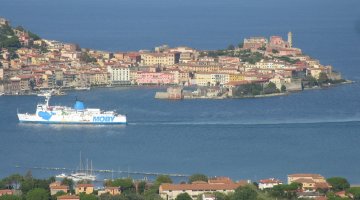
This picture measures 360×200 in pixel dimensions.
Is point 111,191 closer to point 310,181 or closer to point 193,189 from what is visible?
point 193,189

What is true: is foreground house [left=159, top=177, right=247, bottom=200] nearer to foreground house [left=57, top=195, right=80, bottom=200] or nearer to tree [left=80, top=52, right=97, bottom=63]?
foreground house [left=57, top=195, right=80, bottom=200]

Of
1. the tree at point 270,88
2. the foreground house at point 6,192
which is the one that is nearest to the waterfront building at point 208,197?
the foreground house at point 6,192

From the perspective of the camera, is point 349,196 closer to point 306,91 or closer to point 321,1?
point 306,91

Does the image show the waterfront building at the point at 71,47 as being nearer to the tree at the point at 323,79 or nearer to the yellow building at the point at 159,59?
the yellow building at the point at 159,59

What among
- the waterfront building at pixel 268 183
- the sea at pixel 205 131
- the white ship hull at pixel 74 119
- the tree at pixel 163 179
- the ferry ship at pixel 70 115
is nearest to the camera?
the waterfront building at pixel 268 183

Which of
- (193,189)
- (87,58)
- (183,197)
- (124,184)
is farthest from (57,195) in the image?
(87,58)

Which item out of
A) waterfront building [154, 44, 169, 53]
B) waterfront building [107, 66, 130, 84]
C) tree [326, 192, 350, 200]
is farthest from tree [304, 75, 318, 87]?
tree [326, 192, 350, 200]
